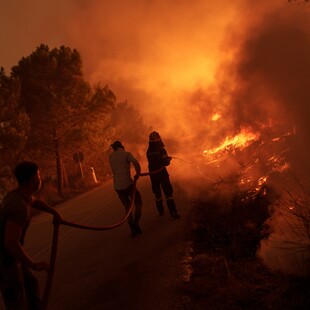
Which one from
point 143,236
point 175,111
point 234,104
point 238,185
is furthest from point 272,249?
point 175,111

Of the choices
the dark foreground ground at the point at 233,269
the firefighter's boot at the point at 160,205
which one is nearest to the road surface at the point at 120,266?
the firefighter's boot at the point at 160,205

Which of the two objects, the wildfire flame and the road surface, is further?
the wildfire flame

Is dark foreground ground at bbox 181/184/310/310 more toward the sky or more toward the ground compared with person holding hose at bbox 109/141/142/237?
more toward the ground

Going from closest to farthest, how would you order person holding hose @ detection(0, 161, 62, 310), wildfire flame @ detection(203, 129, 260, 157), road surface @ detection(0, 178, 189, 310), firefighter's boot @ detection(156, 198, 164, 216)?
1. person holding hose @ detection(0, 161, 62, 310)
2. road surface @ detection(0, 178, 189, 310)
3. firefighter's boot @ detection(156, 198, 164, 216)
4. wildfire flame @ detection(203, 129, 260, 157)

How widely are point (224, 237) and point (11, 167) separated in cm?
1538

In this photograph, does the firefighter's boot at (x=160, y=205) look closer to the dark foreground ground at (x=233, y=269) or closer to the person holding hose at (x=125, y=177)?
the dark foreground ground at (x=233, y=269)

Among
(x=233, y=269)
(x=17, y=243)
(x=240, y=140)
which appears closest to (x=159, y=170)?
(x=233, y=269)

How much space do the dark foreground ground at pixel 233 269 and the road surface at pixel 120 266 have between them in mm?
228

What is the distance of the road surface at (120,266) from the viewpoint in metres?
4.46

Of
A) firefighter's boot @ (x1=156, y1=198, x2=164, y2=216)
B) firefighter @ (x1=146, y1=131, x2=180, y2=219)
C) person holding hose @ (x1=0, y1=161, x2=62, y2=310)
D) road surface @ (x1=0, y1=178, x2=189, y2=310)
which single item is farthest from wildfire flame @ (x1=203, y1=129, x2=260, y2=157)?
person holding hose @ (x1=0, y1=161, x2=62, y2=310)

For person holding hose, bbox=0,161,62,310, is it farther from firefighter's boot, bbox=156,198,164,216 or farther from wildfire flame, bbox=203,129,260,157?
wildfire flame, bbox=203,129,260,157

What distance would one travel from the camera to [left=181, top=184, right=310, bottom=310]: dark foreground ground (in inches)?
150

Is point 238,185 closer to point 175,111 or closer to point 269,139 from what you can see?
point 269,139

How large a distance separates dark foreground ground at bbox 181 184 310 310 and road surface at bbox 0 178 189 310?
9.0 inches
